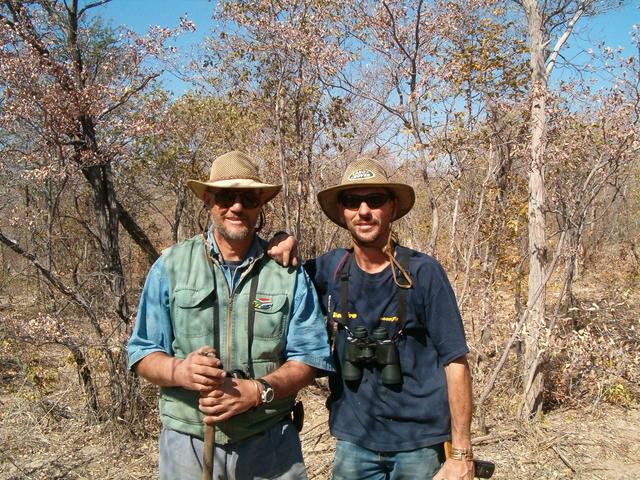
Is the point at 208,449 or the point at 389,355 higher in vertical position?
the point at 389,355

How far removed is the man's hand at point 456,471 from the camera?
206 centimetres

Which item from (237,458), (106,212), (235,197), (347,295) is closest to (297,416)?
(237,458)

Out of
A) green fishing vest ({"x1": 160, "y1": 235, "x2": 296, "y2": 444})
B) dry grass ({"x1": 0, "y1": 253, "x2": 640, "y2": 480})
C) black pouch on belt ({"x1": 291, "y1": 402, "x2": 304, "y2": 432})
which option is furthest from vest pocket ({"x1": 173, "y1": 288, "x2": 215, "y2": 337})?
dry grass ({"x1": 0, "y1": 253, "x2": 640, "y2": 480})

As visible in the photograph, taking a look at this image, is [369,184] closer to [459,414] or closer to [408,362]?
[408,362]

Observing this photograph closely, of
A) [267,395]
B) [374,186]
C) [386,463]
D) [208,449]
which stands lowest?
[386,463]

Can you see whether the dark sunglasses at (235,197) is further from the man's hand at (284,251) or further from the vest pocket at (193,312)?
the vest pocket at (193,312)

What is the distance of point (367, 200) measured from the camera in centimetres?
230

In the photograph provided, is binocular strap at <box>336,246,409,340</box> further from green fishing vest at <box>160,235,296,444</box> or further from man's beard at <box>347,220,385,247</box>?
green fishing vest at <box>160,235,296,444</box>

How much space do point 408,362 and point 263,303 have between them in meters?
0.64

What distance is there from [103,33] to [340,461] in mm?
7955

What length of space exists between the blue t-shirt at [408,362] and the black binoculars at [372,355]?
4 centimetres

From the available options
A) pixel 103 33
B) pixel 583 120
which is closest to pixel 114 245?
→ pixel 103 33

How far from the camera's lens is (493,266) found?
679cm

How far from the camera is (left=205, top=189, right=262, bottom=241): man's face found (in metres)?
2.21
